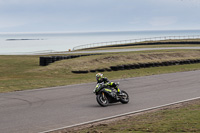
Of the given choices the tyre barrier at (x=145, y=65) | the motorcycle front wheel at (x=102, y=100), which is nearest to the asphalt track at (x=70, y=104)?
the motorcycle front wheel at (x=102, y=100)

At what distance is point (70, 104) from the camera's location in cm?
1424

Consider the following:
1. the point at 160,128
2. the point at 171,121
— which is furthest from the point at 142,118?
the point at 160,128

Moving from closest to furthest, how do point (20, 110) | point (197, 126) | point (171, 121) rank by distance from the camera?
1. point (197, 126)
2. point (171, 121)
3. point (20, 110)

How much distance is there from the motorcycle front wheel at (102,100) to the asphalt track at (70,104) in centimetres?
24

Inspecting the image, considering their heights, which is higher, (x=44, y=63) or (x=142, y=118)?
(x=44, y=63)

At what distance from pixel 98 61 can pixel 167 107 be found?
2189cm

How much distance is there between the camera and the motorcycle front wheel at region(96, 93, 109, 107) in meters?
13.6

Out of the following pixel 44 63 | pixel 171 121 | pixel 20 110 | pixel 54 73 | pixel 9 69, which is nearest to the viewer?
pixel 171 121

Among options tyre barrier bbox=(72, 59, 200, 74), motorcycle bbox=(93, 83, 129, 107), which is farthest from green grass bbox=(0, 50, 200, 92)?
motorcycle bbox=(93, 83, 129, 107)

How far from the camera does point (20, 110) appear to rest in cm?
1283

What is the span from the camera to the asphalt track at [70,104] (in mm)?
10802

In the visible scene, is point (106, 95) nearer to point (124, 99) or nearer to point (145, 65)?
point (124, 99)

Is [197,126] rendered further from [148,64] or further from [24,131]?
[148,64]

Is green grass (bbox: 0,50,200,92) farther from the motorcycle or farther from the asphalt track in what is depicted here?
the motorcycle
